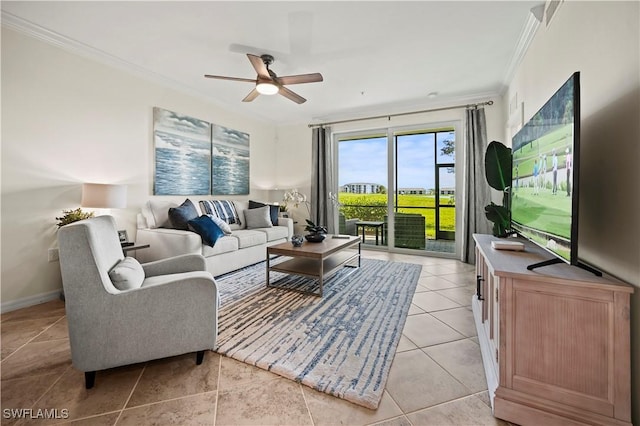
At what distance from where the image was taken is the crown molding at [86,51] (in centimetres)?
238

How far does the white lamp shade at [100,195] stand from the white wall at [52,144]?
350 mm

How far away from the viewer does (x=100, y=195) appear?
8.68ft

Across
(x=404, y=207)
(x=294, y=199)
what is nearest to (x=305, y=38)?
(x=294, y=199)

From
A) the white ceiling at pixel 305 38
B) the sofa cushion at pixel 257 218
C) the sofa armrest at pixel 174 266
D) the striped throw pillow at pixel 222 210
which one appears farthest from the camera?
the sofa cushion at pixel 257 218

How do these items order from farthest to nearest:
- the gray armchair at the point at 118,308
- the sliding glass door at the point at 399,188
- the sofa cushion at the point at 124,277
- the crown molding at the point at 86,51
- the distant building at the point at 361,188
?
1. the distant building at the point at 361,188
2. the sliding glass door at the point at 399,188
3. the crown molding at the point at 86,51
4. the sofa cushion at the point at 124,277
5. the gray armchair at the point at 118,308

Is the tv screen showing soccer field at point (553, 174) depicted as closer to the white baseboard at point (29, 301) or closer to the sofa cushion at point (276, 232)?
the sofa cushion at point (276, 232)

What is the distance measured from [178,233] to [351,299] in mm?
2040

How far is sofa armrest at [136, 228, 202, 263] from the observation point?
2.95m

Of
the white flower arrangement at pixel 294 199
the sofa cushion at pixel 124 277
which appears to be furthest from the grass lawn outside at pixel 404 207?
the sofa cushion at pixel 124 277

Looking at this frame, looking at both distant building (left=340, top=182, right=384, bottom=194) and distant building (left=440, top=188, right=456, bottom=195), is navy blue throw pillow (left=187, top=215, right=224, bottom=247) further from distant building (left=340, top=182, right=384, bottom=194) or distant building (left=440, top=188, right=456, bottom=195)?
distant building (left=440, top=188, right=456, bottom=195)

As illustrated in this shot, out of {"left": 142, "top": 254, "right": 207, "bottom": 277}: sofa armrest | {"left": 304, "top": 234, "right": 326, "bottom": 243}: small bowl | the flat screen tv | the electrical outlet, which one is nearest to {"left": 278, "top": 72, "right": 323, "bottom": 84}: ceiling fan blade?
{"left": 304, "top": 234, "right": 326, "bottom": 243}: small bowl

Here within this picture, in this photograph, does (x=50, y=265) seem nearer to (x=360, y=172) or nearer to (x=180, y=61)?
(x=180, y=61)

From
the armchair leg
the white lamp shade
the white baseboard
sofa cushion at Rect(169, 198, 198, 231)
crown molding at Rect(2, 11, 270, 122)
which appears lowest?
the armchair leg

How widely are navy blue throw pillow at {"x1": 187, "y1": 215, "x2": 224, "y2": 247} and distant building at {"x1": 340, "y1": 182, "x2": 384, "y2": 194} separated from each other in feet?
9.48
